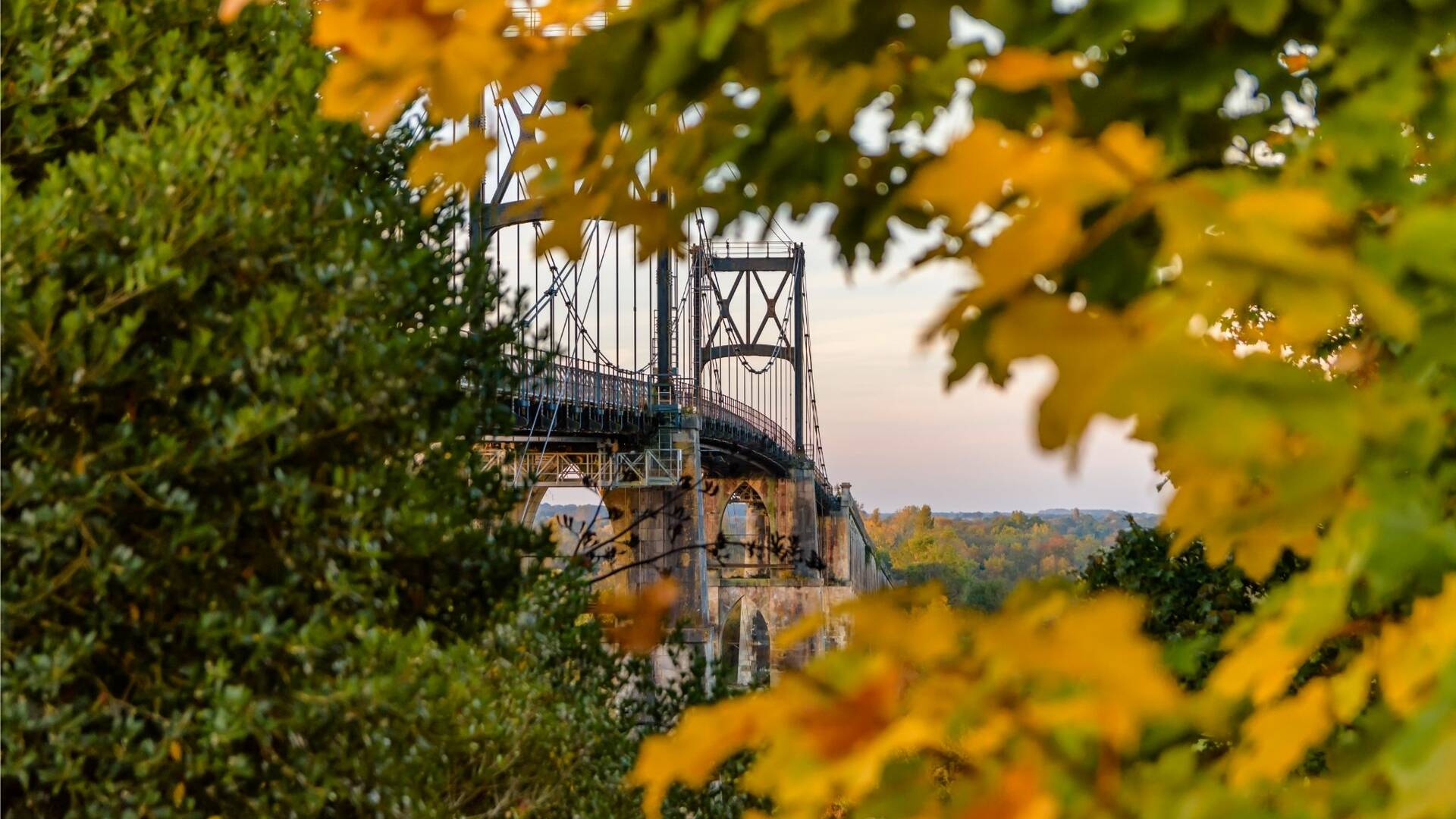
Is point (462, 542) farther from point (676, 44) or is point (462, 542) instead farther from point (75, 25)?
point (676, 44)

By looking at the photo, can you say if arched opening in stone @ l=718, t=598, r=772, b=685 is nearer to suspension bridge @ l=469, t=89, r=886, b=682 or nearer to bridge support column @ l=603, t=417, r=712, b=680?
suspension bridge @ l=469, t=89, r=886, b=682

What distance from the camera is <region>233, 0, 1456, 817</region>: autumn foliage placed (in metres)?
0.54

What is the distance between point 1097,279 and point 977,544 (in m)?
48.5

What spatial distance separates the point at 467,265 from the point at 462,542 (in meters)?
0.75

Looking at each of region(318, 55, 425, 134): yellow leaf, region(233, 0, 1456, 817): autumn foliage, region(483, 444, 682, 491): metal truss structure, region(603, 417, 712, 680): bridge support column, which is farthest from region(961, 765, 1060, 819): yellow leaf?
region(603, 417, 712, 680): bridge support column

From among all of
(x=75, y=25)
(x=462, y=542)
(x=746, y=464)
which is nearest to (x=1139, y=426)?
(x=462, y=542)

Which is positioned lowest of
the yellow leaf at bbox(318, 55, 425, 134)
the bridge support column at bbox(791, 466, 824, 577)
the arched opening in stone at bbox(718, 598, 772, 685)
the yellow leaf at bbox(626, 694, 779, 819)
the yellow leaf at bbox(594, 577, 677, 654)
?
the arched opening in stone at bbox(718, 598, 772, 685)

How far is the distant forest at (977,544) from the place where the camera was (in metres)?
35.0

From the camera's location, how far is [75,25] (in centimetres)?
247

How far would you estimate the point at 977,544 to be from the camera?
157ft

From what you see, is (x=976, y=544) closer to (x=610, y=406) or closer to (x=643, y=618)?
(x=610, y=406)

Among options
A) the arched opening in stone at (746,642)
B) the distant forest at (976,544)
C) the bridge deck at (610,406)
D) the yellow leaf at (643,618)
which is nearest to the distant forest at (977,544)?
the distant forest at (976,544)

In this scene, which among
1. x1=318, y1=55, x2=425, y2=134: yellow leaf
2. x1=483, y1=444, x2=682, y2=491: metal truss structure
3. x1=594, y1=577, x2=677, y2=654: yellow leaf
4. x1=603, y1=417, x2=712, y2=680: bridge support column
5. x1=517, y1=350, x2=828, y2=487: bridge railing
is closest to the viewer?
x1=318, y1=55, x2=425, y2=134: yellow leaf

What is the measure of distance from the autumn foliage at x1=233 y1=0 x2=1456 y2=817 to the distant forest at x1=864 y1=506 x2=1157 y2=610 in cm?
2828
